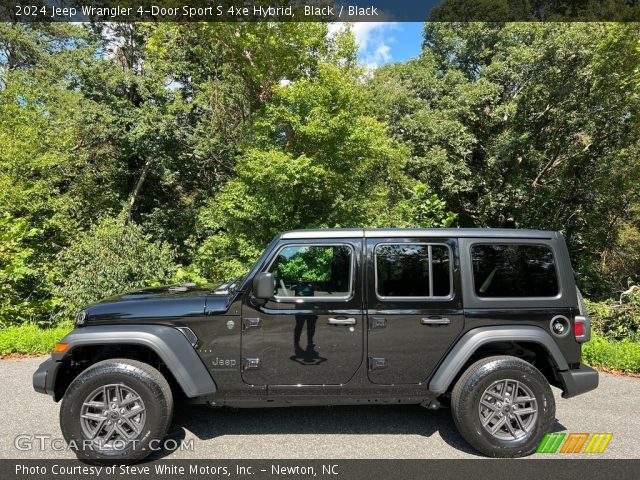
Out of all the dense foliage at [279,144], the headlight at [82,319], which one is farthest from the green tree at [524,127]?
the headlight at [82,319]

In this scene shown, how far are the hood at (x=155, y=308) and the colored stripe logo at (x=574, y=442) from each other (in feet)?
9.53

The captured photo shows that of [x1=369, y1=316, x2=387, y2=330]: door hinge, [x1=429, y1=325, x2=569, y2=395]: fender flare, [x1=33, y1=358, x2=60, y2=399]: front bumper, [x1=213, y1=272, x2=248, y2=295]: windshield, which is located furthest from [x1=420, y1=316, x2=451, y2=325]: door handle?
[x1=33, y1=358, x2=60, y2=399]: front bumper

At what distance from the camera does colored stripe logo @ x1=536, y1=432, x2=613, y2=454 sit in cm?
357

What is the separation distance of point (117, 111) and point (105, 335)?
1585 centimetres

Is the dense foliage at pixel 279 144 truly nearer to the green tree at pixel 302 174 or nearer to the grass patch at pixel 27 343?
the green tree at pixel 302 174

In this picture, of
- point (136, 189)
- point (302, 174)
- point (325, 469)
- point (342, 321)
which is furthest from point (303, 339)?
point (136, 189)

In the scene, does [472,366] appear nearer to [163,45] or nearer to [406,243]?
[406,243]

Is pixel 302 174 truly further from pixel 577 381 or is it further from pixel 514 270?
pixel 577 381

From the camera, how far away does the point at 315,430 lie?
12.8ft

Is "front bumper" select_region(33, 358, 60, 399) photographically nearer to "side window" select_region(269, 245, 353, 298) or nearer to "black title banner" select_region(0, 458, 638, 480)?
"black title banner" select_region(0, 458, 638, 480)

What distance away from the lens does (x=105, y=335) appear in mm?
3438

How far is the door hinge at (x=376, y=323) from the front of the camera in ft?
11.7

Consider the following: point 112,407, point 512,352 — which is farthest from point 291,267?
point 512,352

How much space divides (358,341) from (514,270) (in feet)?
4.83
